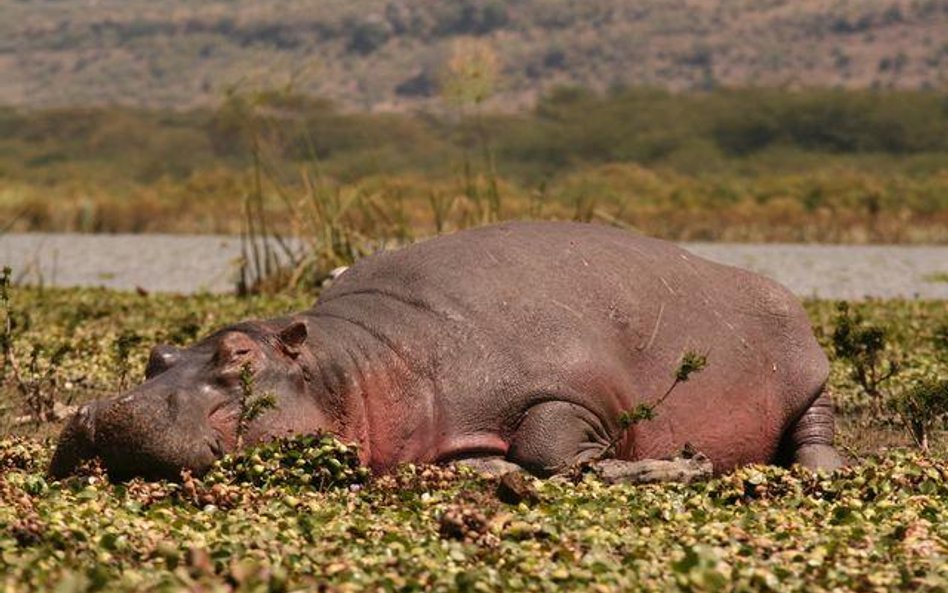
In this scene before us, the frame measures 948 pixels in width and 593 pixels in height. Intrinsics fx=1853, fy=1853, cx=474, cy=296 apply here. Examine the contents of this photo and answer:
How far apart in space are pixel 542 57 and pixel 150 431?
11009cm

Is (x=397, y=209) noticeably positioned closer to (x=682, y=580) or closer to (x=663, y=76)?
(x=682, y=580)

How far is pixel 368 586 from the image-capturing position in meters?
4.03

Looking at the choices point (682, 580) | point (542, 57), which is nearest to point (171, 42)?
point (542, 57)

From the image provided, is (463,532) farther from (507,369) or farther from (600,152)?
(600,152)

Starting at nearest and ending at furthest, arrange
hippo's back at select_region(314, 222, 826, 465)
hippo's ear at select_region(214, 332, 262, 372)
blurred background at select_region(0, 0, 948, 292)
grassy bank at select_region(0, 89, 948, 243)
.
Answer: hippo's ear at select_region(214, 332, 262, 372) < hippo's back at select_region(314, 222, 826, 465) < blurred background at select_region(0, 0, 948, 292) < grassy bank at select_region(0, 89, 948, 243)

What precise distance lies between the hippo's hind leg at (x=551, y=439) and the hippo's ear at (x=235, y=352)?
2.69 feet

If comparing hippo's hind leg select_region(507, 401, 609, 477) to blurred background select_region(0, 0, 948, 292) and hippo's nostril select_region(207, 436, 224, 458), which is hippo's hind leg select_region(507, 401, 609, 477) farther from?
blurred background select_region(0, 0, 948, 292)

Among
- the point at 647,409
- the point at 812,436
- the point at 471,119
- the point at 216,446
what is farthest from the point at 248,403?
the point at 471,119

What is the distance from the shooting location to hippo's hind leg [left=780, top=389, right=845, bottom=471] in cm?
629


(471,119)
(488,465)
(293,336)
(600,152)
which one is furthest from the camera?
(600,152)

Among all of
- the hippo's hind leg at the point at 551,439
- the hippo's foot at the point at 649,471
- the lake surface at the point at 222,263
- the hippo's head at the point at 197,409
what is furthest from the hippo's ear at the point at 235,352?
the lake surface at the point at 222,263

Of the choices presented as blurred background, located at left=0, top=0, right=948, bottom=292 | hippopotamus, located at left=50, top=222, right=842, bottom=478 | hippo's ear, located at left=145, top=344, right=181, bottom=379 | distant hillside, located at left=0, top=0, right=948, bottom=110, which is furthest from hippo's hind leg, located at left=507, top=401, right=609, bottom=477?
distant hillside, located at left=0, top=0, right=948, bottom=110

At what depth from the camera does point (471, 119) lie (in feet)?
225

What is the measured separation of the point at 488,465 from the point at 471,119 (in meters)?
63.7
